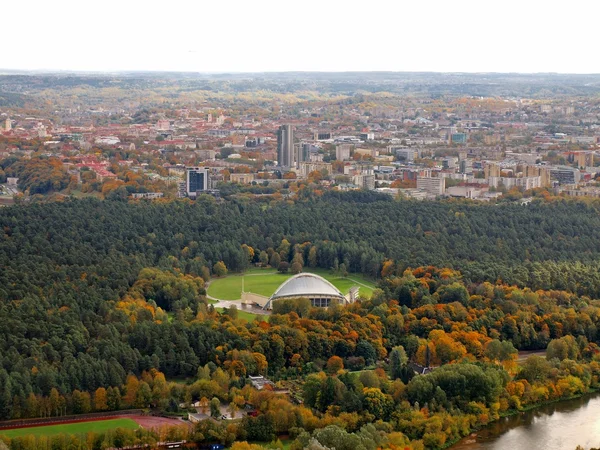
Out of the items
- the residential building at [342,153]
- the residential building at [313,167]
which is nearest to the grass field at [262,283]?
the residential building at [313,167]

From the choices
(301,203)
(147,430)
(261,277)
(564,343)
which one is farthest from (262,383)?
(301,203)

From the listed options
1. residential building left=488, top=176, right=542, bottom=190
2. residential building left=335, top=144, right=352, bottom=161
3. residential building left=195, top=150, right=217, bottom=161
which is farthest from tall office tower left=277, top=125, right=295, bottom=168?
residential building left=488, top=176, right=542, bottom=190

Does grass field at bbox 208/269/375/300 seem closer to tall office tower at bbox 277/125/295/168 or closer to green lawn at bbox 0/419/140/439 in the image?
green lawn at bbox 0/419/140/439

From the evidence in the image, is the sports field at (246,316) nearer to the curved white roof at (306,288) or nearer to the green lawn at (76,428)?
the curved white roof at (306,288)

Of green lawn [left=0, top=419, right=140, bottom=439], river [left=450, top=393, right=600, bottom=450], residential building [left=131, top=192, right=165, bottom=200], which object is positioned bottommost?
residential building [left=131, top=192, right=165, bottom=200]

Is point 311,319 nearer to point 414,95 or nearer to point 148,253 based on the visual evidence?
point 148,253

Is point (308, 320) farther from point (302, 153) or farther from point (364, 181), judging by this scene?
point (302, 153)

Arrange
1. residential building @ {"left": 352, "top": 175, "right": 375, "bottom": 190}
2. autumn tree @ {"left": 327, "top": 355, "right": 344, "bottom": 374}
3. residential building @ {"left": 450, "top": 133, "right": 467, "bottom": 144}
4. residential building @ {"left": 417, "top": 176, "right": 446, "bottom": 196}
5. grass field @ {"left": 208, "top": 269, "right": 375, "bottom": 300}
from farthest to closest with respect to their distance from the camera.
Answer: residential building @ {"left": 450, "top": 133, "right": 467, "bottom": 144} < residential building @ {"left": 352, "top": 175, "right": 375, "bottom": 190} < residential building @ {"left": 417, "top": 176, "right": 446, "bottom": 196} < grass field @ {"left": 208, "top": 269, "right": 375, "bottom": 300} < autumn tree @ {"left": 327, "top": 355, "right": 344, "bottom": 374}

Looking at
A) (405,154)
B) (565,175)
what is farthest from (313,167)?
(565,175)
